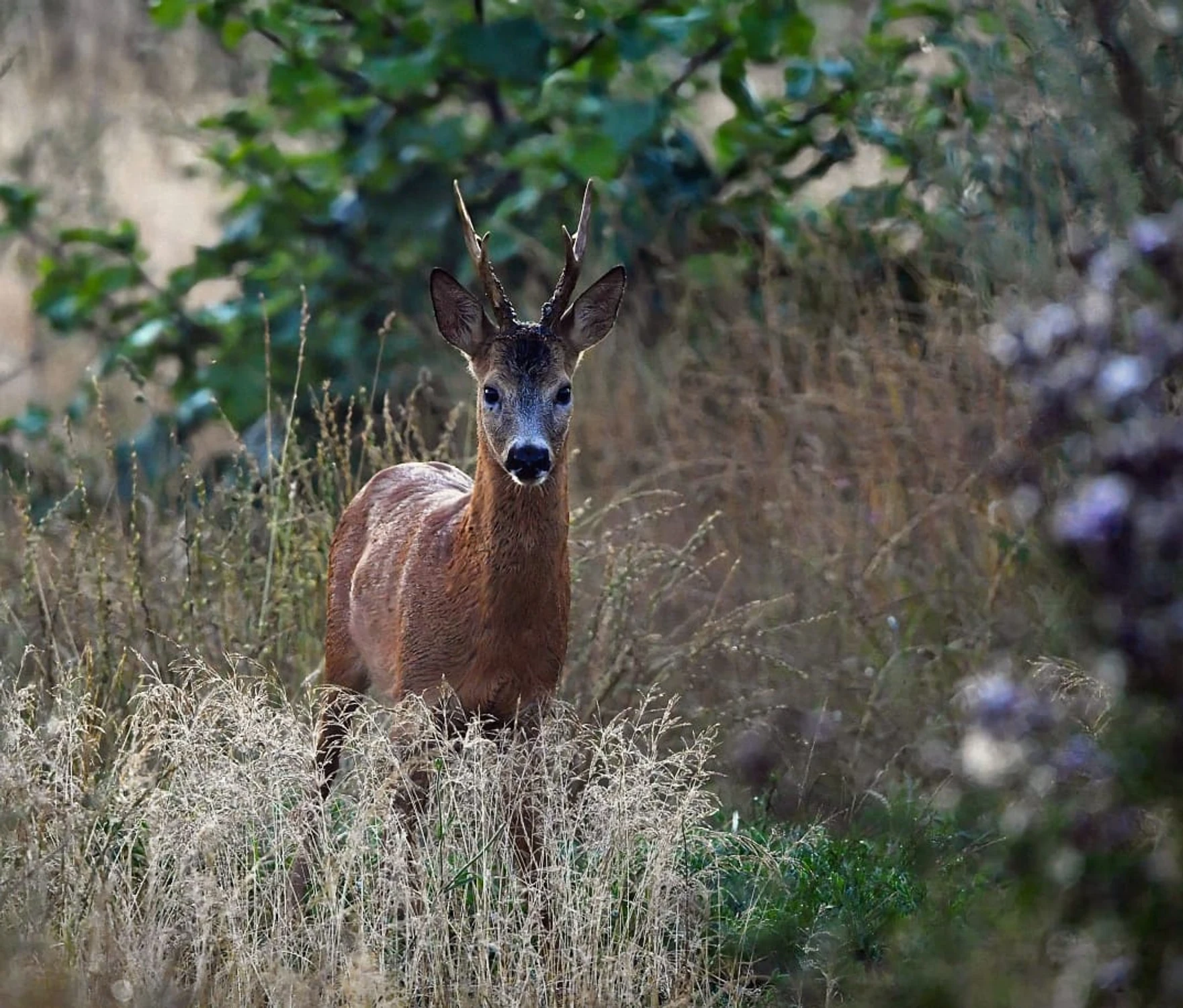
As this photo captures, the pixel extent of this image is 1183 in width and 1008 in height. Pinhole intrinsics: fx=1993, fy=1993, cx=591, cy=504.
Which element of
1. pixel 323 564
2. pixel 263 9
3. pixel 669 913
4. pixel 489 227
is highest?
pixel 263 9

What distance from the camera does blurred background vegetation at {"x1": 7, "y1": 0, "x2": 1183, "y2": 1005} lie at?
604 centimetres

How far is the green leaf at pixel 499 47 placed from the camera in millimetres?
8047

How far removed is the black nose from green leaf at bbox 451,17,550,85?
347 centimetres

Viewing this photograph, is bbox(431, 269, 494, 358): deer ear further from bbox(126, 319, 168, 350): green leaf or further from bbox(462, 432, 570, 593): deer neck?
bbox(126, 319, 168, 350): green leaf

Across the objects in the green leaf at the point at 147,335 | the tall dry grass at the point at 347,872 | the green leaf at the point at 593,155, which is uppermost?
the green leaf at the point at 593,155

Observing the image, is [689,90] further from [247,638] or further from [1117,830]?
[1117,830]

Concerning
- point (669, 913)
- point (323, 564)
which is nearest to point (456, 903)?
point (669, 913)

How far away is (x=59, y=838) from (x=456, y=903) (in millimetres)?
924

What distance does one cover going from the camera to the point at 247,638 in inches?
244

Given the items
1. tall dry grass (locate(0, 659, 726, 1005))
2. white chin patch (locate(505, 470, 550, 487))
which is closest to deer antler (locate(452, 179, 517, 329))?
white chin patch (locate(505, 470, 550, 487))

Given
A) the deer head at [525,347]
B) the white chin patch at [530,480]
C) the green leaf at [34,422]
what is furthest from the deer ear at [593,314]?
the green leaf at [34,422]

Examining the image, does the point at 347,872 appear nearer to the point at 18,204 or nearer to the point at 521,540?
the point at 521,540

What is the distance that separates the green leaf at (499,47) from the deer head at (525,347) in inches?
111

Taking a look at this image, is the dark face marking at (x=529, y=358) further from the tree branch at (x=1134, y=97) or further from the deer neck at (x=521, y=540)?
the tree branch at (x=1134, y=97)
